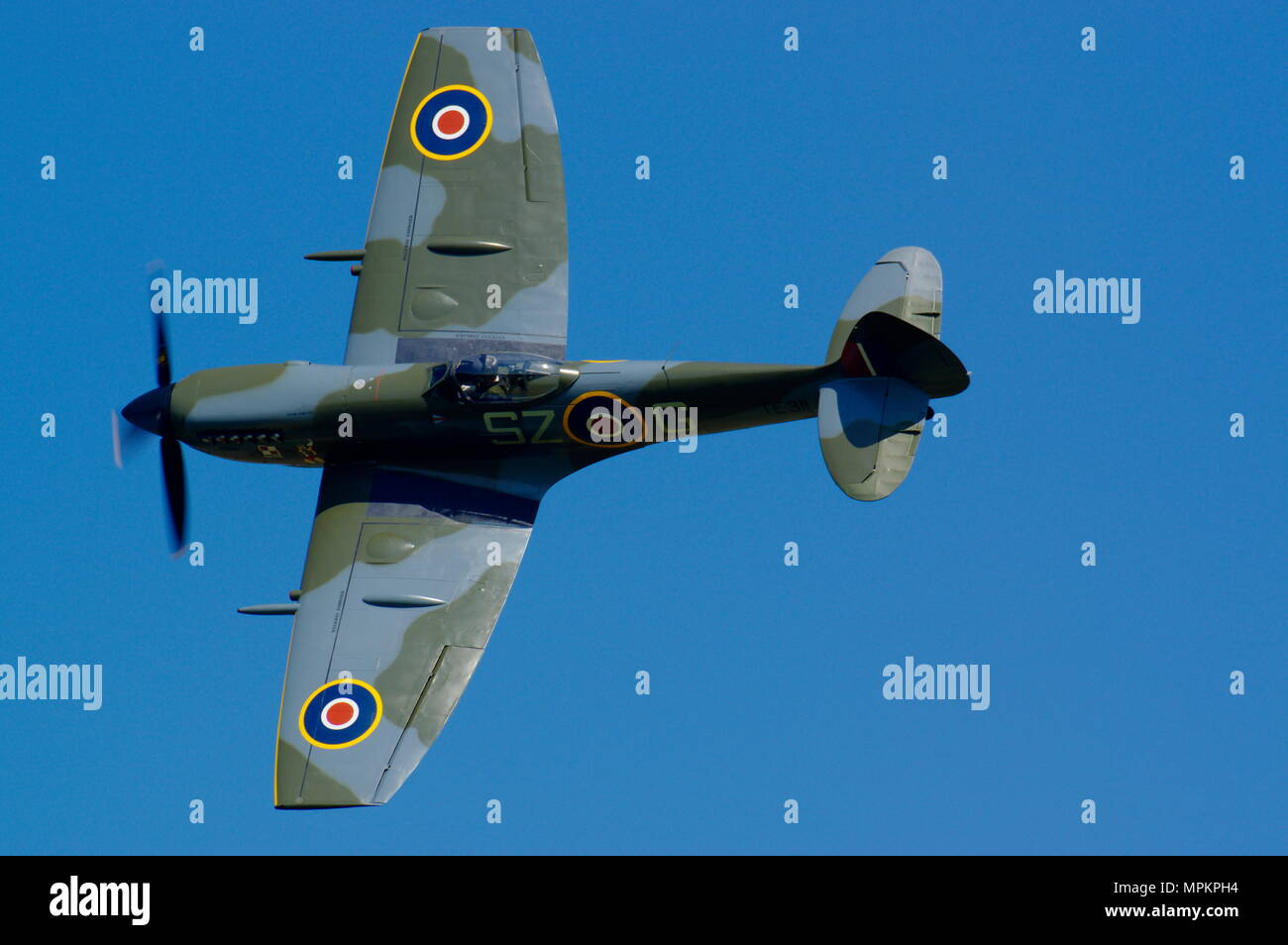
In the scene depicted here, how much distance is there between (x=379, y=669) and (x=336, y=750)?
4.92 feet

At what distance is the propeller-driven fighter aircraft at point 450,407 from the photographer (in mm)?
31609

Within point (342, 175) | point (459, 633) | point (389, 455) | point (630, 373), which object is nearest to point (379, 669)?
point (459, 633)

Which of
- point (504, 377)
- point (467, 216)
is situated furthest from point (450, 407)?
point (467, 216)

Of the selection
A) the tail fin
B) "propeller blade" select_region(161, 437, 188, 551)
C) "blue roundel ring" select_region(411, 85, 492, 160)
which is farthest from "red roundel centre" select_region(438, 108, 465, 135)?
the tail fin

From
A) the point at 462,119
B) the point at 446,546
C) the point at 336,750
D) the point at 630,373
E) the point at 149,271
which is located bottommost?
the point at 336,750

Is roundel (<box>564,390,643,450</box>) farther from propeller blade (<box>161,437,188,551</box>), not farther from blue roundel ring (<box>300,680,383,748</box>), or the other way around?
propeller blade (<box>161,437,188,551</box>)

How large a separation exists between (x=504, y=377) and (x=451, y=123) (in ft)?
16.9

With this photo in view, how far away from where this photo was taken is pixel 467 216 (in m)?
34.7

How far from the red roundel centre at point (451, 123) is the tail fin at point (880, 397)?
307 inches

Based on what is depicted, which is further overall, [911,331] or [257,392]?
[257,392]

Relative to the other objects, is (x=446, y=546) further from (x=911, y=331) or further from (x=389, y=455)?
(x=911, y=331)

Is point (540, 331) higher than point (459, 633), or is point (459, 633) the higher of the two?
point (540, 331)

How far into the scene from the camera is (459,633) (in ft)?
106

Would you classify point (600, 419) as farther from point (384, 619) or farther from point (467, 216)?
point (384, 619)
